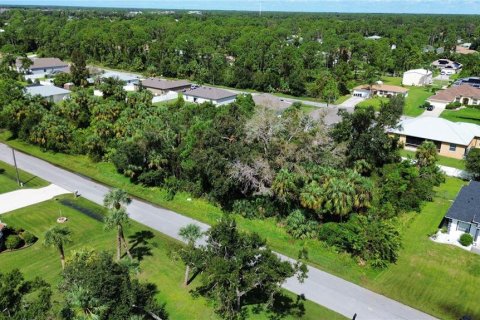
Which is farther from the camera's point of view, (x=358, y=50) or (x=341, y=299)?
(x=358, y=50)

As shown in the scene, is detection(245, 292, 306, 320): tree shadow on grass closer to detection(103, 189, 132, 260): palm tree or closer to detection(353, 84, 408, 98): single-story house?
detection(103, 189, 132, 260): palm tree

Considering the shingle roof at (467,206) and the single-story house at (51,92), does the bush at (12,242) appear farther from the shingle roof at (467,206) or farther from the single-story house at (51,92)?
the single-story house at (51,92)

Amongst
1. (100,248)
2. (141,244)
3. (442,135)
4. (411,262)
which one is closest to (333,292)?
(411,262)

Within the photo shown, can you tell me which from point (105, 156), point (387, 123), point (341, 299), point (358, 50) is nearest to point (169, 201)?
point (105, 156)

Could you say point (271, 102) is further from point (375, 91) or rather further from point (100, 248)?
point (375, 91)

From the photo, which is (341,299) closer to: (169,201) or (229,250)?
(229,250)

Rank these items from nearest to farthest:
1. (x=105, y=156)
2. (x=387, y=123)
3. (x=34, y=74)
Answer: (x=387, y=123) → (x=105, y=156) → (x=34, y=74)

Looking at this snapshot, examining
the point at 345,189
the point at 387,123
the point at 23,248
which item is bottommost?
the point at 23,248

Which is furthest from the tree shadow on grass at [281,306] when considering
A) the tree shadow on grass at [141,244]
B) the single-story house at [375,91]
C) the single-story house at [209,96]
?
the single-story house at [375,91]
